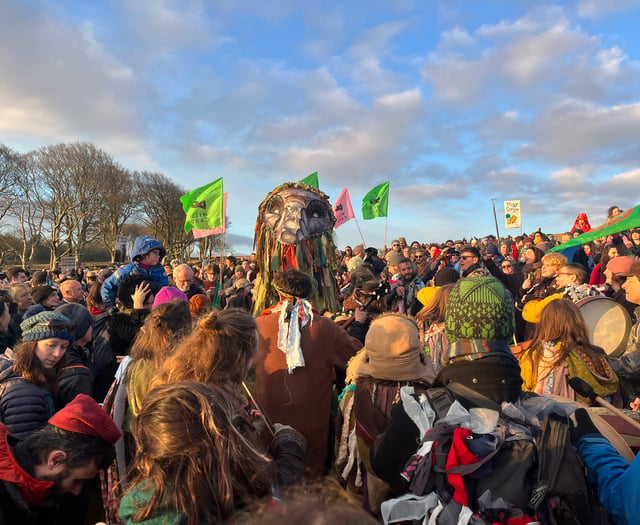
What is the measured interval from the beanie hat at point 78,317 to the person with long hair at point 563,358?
3.19 meters

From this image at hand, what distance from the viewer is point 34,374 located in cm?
240

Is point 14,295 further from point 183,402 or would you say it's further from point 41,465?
point 183,402

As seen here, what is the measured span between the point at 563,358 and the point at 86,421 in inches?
103

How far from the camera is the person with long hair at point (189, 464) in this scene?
3.95 feet

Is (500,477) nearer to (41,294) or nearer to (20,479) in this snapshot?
(20,479)

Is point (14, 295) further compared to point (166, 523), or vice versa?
point (14, 295)

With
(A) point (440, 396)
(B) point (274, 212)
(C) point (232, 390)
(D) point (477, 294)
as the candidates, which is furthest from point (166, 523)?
(B) point (274, 212)

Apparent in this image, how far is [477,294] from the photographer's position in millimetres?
1650

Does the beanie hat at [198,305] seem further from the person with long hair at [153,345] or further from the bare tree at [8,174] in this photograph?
the bare tree at [8,174]

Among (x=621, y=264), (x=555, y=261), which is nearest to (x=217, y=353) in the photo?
(x=621, y=264)

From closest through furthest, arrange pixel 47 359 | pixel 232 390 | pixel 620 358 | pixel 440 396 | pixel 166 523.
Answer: pixel 166 523 → pixel 440 396 → pixel 232 390 → pixel 47 359 → pixel 620 358

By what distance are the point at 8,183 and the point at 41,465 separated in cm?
3152

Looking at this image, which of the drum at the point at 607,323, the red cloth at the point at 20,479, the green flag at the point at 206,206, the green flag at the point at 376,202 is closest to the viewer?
the red cloth at the point at 20,479

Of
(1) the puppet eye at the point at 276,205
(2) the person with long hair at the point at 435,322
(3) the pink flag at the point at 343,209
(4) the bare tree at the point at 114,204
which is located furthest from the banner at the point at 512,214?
(4) the bare tree at the point at 114,204
